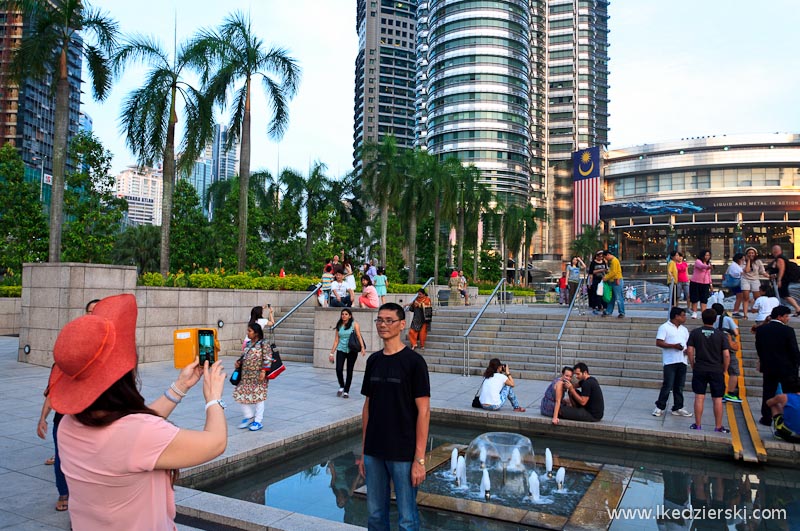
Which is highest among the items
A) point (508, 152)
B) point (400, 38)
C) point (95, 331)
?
point (400, 38)

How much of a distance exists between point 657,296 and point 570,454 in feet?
101

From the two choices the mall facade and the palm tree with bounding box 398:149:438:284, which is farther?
the mall facade

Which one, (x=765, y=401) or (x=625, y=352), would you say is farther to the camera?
(x=625, y=352)

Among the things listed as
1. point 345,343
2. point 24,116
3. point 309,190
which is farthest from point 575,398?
point 24,116

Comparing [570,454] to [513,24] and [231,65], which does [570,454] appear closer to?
[231,65]

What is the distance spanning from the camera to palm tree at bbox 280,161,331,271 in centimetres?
4884

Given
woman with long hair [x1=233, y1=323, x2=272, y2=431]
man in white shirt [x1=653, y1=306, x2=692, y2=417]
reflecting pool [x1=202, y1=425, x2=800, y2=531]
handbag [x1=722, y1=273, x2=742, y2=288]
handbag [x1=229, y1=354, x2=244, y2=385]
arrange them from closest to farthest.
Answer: reflecting pool [x1=202, y1=425, x2=800, y2=531] → handbag [x1=229, y1=354, x2=244, y2=385] → woman with long hair [x1=233, y1=323, x2=272, y2=431] → man in white shirt [x1=653, y1=306, x2=692, y2=417] → handbag [x1=722, y1=273, x2=742, y2=288]

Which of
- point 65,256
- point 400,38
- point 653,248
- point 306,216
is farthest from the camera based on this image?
point 400,38

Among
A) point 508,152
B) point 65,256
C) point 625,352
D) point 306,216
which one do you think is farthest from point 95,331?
point 508,152

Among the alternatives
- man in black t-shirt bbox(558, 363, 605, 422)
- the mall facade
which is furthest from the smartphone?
the mall facade

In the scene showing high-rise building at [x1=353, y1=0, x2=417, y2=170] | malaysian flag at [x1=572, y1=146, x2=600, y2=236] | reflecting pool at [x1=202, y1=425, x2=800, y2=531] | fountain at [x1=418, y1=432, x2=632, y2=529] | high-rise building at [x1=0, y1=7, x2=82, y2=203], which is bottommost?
reflecting pool at [x1=202, y1=425, x2=800, y2=531]

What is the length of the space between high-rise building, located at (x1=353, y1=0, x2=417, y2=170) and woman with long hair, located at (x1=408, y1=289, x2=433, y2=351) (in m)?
118

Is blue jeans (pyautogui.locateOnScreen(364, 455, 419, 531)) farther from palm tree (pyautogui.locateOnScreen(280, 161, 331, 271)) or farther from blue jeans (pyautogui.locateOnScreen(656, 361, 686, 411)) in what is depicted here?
palm tree (pyautogui.locateOnScreen(280, 161, 331, 271))

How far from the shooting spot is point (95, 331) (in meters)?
1.93
